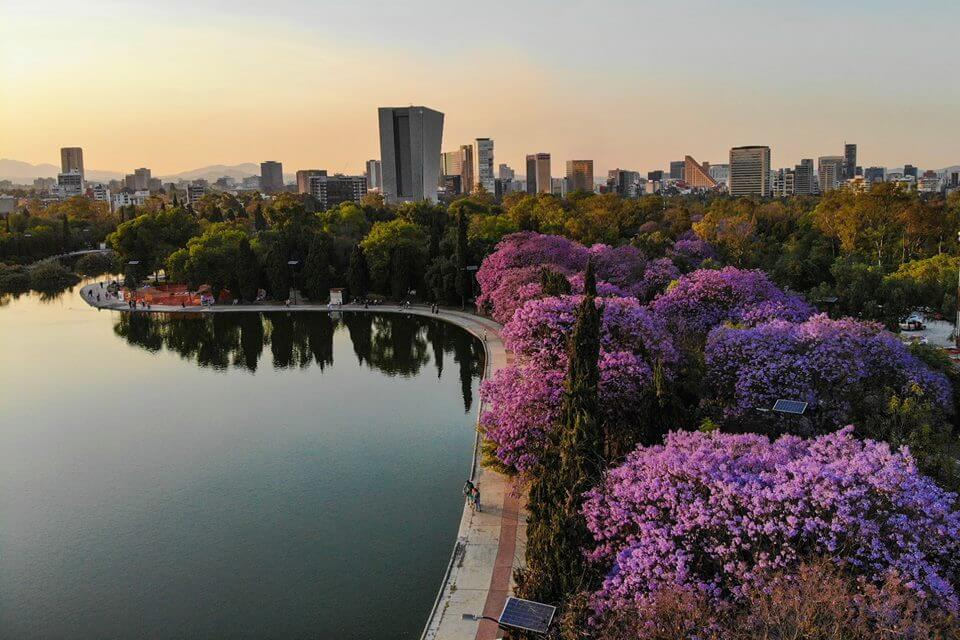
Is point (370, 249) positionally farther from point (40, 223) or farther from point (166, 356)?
point (40, 223)

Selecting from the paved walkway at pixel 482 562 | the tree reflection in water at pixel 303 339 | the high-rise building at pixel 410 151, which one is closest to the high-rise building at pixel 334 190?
the high-rise building at pixel 410 151

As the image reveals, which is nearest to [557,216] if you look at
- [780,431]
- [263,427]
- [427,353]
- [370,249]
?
[370,249]

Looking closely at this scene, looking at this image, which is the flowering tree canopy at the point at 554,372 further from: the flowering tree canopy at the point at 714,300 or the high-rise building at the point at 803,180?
the high-rise building at the point at 803,180

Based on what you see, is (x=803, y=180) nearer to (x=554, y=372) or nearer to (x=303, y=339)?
(x=303, y=339)

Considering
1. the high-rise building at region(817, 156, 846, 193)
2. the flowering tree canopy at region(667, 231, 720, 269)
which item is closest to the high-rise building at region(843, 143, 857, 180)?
the high-rise building at region(817, 156, 846, 193)

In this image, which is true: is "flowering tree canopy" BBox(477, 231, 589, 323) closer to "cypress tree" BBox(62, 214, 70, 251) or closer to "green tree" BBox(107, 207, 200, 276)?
"green tree" BBox(107, 207, 200, 276)

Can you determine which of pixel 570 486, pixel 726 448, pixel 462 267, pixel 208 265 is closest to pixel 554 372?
pixel 570 486
